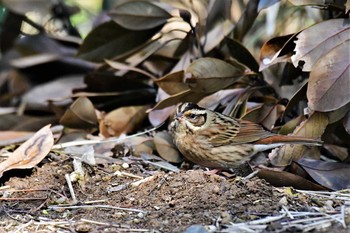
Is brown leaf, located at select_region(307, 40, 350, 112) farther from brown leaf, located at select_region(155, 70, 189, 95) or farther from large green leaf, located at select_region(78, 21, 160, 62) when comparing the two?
large green leaf, located at select_region(78, 21, 160, 62)

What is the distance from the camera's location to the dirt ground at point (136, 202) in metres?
3.38

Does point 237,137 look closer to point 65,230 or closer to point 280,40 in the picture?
point 280,40

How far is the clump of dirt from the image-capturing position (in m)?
3.40

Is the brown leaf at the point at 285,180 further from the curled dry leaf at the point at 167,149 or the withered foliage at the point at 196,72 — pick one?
the curled dry leaf at the point at 167,149

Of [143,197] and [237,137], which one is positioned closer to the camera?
[143,197]

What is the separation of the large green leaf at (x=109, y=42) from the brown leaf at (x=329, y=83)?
69.0 inches

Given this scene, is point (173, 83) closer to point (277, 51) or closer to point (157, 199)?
point (277, 51)

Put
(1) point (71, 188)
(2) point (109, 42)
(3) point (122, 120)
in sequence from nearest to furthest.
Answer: (1) point (71, 188)
(3) point (122, 120)
(2) point (109, 42)

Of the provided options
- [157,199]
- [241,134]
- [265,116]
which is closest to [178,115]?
[241,134]

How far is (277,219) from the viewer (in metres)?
3.29

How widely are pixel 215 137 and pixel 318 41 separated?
3.07ft

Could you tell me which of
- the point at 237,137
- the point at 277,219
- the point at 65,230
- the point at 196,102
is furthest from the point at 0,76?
the point at 277,219

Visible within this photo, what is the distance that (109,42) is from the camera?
18.0 feet

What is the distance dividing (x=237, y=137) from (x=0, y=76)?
334cm
